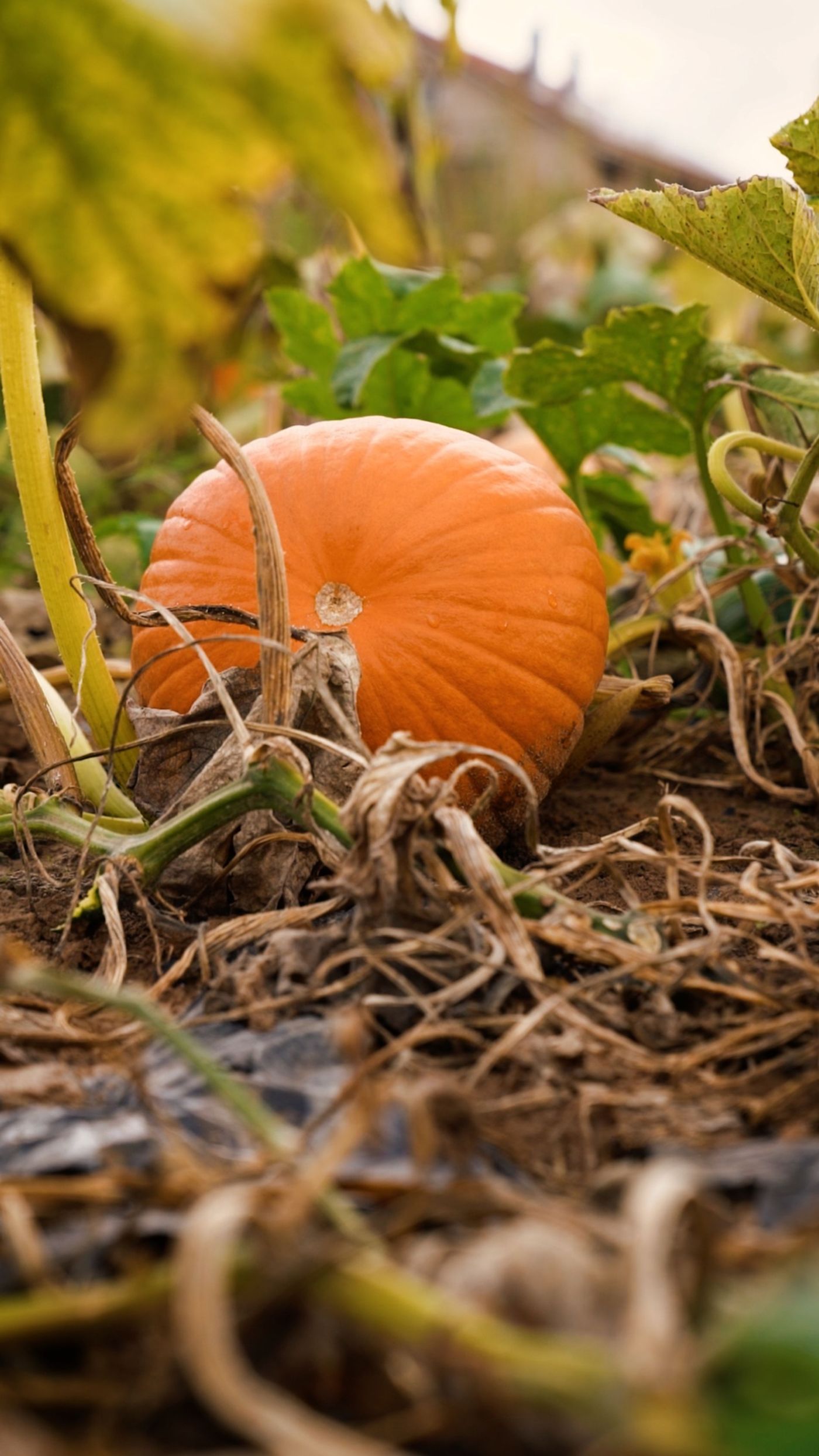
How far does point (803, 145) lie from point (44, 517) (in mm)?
850

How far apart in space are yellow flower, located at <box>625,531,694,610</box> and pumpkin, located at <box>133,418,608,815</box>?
43 cm

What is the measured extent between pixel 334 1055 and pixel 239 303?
0.43m

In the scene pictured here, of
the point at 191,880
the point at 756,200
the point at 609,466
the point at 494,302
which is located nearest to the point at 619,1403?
the point at 191,880

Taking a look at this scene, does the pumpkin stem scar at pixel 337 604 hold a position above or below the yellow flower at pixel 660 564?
above

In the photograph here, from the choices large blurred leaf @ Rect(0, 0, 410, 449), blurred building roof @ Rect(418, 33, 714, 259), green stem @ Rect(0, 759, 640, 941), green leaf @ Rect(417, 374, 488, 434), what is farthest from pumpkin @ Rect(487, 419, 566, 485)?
blurred building roof @ Rect(418, 33, 714, 259)

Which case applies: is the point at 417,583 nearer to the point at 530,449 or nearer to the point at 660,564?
the point at 660,564

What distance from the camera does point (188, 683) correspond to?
127cm

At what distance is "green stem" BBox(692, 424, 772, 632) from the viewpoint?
1.62 meters

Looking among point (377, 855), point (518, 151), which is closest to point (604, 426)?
point (377, 855)

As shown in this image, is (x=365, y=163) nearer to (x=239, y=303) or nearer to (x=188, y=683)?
(x=239, y=303)

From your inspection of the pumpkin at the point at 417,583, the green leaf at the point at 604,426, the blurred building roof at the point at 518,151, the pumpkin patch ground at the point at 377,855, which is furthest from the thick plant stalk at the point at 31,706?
the blurred building roof at the point at 518,151

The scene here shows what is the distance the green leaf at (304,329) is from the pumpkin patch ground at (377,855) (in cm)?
15

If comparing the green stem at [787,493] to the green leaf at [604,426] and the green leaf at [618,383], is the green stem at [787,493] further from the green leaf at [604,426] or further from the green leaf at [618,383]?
the green leaf at [604,426]

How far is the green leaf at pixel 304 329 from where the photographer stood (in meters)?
1.95
